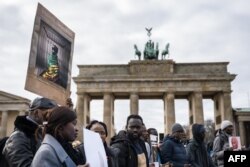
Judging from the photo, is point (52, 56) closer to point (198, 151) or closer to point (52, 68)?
point (52, 68)

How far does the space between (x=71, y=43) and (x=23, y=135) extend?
338 centimetres

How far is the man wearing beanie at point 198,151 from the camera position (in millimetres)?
6305

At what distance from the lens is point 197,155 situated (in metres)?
6.36

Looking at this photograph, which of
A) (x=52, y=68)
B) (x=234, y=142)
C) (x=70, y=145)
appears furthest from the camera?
(x=234, y=142)

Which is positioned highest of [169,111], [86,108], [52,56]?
[86,108]

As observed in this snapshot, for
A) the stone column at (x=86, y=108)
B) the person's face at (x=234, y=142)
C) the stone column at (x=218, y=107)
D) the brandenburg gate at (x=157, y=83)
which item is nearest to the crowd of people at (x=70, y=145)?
the person's face at (x=234, y=142)

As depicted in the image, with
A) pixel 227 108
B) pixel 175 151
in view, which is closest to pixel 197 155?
pixel 175 151

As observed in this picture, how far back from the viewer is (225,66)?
43500 millimetres

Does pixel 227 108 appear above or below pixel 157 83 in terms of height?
below

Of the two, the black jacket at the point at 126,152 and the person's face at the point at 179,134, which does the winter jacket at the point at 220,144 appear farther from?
the black jacket at the point at 126,152

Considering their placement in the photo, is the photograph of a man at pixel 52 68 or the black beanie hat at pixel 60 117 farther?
→ the photograph of a man at pixel 52 68

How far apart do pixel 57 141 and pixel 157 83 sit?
4172 centimetres

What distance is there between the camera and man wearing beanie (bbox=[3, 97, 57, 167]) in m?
2.88

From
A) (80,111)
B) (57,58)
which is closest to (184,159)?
(57,58)
